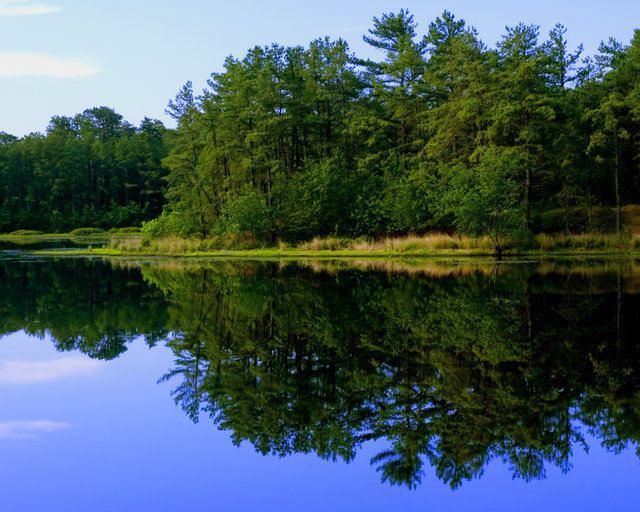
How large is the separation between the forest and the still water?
23.5 m

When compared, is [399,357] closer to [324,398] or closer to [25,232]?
[324,398]

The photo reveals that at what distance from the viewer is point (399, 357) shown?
39.3 feet

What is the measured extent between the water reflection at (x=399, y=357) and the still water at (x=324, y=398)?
5 cm

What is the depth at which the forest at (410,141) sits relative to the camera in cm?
4194

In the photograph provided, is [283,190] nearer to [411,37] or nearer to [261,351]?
[411,37]

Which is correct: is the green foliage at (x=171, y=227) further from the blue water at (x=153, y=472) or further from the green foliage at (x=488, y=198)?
the blue water at (x=153, y=472)

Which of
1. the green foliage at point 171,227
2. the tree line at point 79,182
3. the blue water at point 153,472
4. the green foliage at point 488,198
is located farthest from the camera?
the tree line at point 79,182

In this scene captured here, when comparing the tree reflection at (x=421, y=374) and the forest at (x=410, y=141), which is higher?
the forest at (x=410, y=141)

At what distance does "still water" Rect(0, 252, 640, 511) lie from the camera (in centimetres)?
675

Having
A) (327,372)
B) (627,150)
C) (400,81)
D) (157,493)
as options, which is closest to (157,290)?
(327,372)

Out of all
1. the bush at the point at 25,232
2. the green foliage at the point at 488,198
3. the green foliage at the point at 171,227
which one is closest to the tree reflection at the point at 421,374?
the green foliage at the point at 488,198

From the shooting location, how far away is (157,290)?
25.2 m

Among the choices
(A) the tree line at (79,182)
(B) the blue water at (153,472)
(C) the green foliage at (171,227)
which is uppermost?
(A) the tree line at (79,182)

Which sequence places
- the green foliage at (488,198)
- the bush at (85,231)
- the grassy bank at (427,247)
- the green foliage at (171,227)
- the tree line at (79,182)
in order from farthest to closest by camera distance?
the tree line at (79,182) < the bush at (85,231) < the green foliage at (171,227) < the grassy bank at (427,247) < the green foliage at (488,198)
